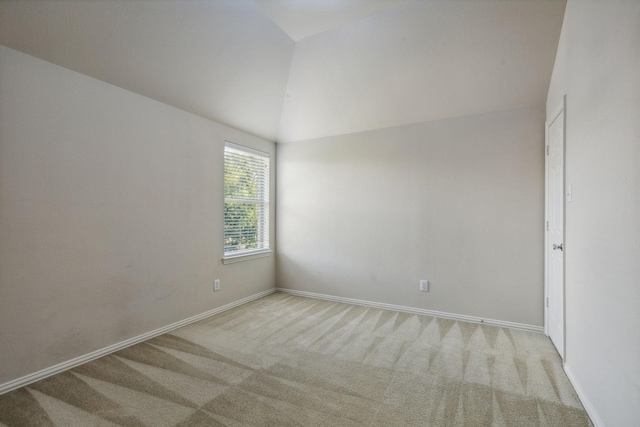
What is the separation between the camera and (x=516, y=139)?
122 inches

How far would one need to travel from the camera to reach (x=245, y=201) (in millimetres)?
4016

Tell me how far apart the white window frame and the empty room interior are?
51 millimetres

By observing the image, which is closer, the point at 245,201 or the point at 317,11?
the point at 317,11

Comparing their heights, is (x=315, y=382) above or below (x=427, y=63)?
below

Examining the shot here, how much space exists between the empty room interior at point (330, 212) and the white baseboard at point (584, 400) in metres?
0.02

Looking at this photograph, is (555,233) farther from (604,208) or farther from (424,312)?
(424,312)

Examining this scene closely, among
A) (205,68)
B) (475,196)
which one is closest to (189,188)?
(205,68)

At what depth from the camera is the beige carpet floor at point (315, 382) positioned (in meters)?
1.74

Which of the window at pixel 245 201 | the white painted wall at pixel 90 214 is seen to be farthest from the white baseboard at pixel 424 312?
the white painted wall at pixel 90 214

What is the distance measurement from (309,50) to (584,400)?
11.4 ft

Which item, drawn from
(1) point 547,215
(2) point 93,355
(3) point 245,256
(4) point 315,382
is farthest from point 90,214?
(1) point 547,215

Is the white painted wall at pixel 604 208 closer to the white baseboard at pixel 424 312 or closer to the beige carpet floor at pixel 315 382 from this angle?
the beige carpet floor at pixel 315 382

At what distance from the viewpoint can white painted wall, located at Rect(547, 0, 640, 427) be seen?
129 centimetres

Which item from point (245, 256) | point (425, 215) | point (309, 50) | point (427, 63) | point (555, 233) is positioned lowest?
point (245, 256)
